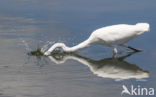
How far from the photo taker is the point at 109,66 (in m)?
17.5

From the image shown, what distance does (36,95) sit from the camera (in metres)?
14.4

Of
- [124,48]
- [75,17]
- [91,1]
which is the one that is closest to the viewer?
[124,48]

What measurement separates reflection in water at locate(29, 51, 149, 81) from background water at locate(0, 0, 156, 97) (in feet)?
0.09

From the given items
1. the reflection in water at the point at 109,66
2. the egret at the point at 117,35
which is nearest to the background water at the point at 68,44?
the reflection in water at the point at 109,66

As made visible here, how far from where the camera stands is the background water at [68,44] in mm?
15227

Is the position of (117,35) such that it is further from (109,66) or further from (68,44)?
(68,44)

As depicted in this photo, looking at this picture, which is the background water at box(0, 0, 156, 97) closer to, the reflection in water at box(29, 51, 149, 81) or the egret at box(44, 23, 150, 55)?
the reflection in water at box(29, 51, 149, 81)

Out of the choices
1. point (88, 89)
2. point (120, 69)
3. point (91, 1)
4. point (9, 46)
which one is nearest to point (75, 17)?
point (91, 1)

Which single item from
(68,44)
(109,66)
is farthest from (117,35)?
(68,44)

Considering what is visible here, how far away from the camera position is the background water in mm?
15227

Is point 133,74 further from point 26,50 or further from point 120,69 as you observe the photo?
point 26,50

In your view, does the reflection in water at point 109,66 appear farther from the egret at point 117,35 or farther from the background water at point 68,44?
the egret at point 117,35

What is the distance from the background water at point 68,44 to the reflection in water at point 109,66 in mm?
28

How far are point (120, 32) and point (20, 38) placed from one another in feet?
12.3
